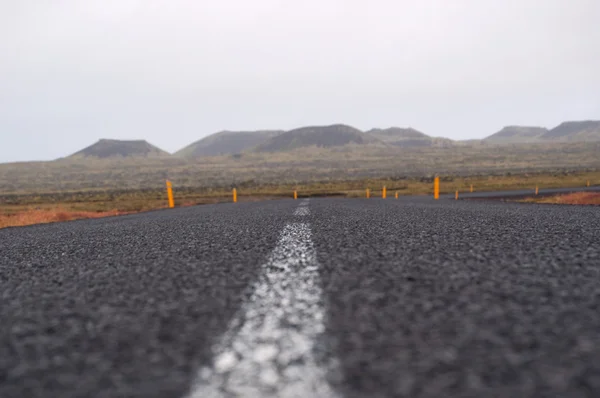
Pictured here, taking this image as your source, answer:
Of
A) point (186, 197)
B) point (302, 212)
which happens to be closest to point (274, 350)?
point (302, 212)

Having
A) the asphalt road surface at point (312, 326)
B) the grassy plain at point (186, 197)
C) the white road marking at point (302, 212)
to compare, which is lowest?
the grassy plain at point (186, 197)

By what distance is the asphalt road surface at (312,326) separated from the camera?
5.02 feet

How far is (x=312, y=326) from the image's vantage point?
6.65ft

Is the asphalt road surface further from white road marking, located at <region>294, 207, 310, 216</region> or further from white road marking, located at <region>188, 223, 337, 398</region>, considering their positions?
white road marking, located at <region>294, 207, 310, 216</region>

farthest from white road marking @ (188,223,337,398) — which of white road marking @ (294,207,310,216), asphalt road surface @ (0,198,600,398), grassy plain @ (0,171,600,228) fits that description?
grassy plain @ (0,171,600,228)

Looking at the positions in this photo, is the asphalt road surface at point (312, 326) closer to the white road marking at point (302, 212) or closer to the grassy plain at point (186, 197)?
the white road marking at point (302, 212)

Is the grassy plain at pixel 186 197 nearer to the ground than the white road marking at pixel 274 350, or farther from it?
nearer to the ground

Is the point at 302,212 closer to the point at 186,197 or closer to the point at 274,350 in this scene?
the point at 274,350

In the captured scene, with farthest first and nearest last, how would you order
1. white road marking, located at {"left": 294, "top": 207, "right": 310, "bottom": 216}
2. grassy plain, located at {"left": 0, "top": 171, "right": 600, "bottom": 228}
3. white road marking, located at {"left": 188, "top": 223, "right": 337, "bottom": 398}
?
grassy plain, located at {"left": 0, "top": 171, "right": 600, "bottom": 228}, white road marking, located at {"left": 294, "top": 207, "right": 310, "bottom": 216}, white road marking, located at {"left": 188, "top": 223, "right": 337, "bottom": 398}

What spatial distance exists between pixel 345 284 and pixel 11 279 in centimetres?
→ 339

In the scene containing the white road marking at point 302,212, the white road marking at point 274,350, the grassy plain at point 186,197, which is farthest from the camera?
the grassy plain at point 186,197

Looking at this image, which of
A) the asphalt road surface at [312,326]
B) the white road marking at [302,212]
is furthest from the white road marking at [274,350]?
the white road marking at [302,212]

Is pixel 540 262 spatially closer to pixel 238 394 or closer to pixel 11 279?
pixel 238 394

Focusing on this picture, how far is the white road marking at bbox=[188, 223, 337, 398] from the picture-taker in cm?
147
